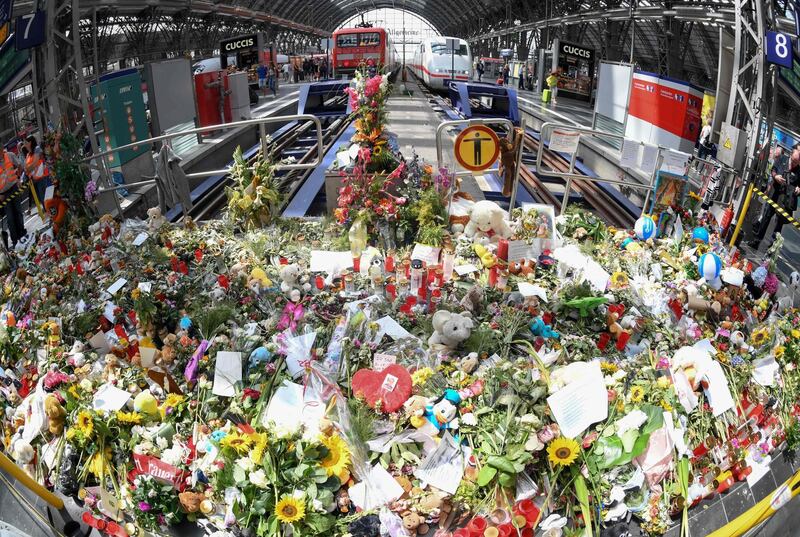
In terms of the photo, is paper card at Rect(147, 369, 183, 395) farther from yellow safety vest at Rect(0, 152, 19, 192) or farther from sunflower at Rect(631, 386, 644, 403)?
yellow safety vest at Rect(0, 152, 19, 192)

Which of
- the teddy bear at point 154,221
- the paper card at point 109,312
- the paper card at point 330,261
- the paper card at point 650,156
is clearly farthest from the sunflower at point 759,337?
the teddy bear at point 154,221

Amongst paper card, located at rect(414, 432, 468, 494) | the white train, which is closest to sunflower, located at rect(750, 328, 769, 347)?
paper card, located at rect(414, 432, 468, 494)

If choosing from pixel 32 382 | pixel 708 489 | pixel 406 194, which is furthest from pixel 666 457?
pixel 32 382

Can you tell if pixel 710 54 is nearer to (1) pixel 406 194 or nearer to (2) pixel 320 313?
(1) pixel 406 194

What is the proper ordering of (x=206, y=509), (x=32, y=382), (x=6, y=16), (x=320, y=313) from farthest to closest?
(x=6, y=16)
(x=320, y=313)
(x=32, y=382)
(x=206, y=509)

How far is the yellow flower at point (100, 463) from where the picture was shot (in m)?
2.71

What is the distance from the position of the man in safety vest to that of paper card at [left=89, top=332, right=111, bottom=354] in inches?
121

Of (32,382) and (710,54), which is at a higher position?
(710,54)

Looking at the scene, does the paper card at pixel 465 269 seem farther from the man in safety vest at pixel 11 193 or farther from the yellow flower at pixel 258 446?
the man in safety vest at pixel 11 193

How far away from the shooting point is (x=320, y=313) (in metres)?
3.73

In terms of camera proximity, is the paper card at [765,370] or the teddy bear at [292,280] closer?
the paper card at [765,370]

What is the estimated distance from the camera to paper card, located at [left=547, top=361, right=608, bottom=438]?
274 centimetres

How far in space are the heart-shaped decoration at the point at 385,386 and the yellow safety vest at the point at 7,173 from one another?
478 centimetres

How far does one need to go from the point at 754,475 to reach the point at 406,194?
3343mm
